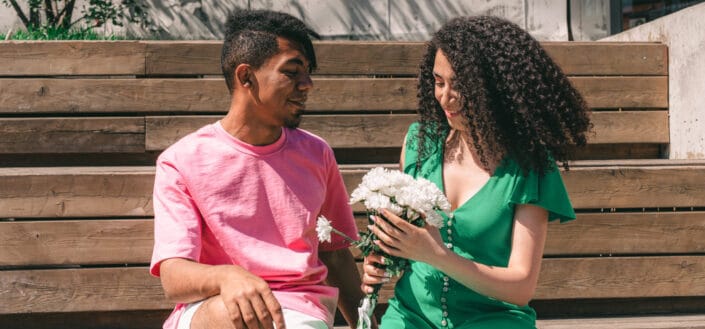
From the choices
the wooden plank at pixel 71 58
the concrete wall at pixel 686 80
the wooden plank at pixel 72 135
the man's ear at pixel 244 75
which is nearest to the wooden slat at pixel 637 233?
the concrete wall at pixel 686 80

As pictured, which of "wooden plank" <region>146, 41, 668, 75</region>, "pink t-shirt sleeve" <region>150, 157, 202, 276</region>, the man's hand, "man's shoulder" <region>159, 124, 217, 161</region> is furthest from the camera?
"wooden plank" <region>146, 41, 668, 75</region>

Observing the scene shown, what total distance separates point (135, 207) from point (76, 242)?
27cm

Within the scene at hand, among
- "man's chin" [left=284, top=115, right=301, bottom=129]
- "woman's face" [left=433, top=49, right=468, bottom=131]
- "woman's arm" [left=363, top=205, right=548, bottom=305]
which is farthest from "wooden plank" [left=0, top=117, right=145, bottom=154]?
"woman's arm" [left=363, top=205, right=548, bottom=305]

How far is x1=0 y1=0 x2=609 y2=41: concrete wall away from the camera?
6.49m

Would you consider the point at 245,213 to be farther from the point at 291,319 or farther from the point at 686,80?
the point at 686,80

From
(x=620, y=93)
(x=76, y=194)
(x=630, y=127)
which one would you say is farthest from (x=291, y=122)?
(x=620, y=93)

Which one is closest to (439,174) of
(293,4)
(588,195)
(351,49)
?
(588,195)

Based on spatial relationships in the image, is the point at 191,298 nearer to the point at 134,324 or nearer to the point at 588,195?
the point at 134,324

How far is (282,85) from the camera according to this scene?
222 centimetres

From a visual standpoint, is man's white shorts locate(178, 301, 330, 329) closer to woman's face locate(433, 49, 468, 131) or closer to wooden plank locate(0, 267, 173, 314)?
woman's face locate(433, 49, 468, 131)

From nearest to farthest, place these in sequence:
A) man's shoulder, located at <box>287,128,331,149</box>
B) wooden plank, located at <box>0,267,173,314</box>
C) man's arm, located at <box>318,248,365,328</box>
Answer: man's shoulder, located at <box>287,128,331,149</box>
man's arm, located at <box>318,248,365,328</box>
wooden plank, located at <box>0,267,173,314</box>

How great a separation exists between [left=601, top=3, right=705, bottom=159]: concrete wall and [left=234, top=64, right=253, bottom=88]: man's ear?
2.64m

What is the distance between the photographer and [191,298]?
2051mm

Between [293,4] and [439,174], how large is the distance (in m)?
4.56
